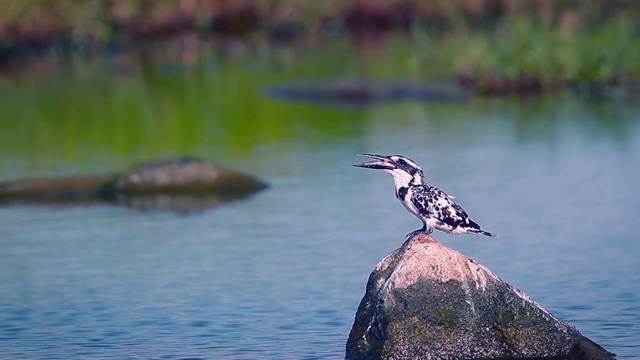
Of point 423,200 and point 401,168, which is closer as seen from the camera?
point 423,200

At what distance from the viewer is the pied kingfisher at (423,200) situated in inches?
392

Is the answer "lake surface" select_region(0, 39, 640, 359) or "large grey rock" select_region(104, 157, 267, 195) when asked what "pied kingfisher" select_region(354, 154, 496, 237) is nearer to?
"lake surface" select_region(0, 39, 640, 359)

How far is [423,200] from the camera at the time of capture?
9.93 metres

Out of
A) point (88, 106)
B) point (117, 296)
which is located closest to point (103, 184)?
point (117, 296)

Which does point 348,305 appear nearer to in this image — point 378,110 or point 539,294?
point 539,294

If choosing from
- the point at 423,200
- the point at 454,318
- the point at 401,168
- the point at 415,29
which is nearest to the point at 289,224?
the point at 401,168

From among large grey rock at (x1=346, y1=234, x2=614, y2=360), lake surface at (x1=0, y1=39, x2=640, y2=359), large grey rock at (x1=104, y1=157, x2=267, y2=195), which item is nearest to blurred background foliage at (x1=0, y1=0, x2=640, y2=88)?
lake surface at (x1=0, y1=39, x2=640, y2=359)

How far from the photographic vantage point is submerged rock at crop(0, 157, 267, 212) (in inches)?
684

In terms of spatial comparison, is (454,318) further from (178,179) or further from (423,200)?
(178,179)

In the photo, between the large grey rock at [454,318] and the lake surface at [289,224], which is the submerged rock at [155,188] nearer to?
the lake surface at [289,224]

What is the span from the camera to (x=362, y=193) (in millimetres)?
17266

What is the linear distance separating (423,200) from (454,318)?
756mm

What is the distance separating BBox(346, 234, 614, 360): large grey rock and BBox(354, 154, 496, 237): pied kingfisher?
174 millimetres

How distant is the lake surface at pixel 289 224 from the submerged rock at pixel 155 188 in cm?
37
